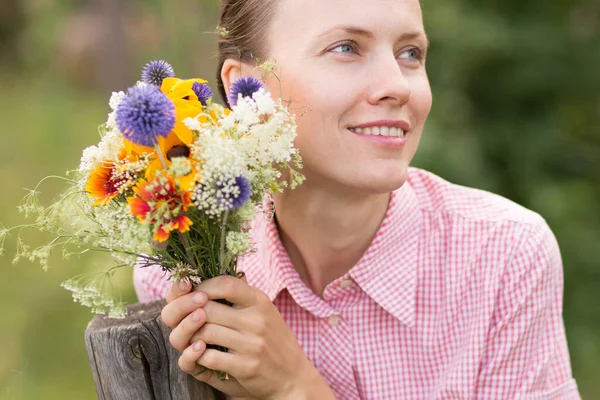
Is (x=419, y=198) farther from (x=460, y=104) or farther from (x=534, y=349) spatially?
(x=460, y=104)

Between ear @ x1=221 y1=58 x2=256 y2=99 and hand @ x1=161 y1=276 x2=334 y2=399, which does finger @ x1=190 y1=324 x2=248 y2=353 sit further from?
ear @ x1=221 y1=58 x2=256 y2=99

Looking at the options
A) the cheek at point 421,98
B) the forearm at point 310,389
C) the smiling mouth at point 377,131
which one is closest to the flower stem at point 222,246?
the forearm at point 310,389

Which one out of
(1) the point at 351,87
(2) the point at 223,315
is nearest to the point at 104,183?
(2) the point at 223,315

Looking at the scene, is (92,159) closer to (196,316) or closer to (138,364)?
(196,316)

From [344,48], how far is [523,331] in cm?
109

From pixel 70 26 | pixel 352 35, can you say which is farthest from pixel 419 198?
pixel 70 26

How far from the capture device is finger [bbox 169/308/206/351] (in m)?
Answer: 1.96

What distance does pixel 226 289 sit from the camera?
6.47 ft

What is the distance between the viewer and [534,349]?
2.62 metres

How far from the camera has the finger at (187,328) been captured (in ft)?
6.42

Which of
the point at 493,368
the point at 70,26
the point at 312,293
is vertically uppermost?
the point at 70,26

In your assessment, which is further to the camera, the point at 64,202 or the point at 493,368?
the point at 493,368

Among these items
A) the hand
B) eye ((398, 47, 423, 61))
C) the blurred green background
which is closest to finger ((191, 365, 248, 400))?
the hand

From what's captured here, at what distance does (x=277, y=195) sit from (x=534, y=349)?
103 centimetres
